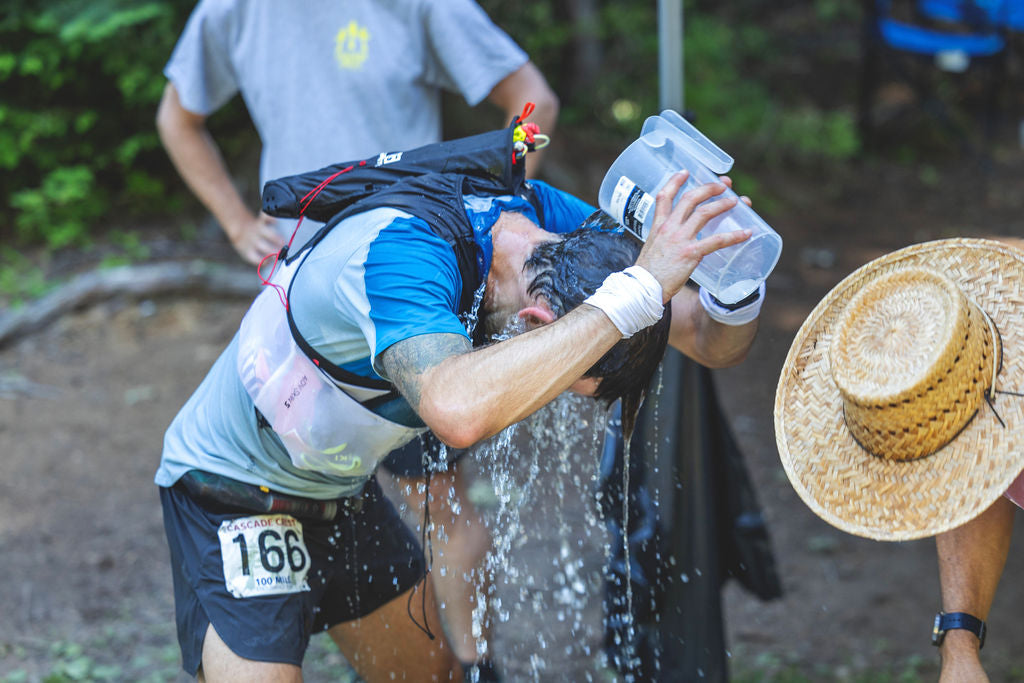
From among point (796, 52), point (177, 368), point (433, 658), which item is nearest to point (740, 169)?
point (796, 52)

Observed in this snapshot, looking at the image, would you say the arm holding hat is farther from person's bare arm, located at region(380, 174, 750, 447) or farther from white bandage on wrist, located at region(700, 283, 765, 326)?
person's bare arm, located at region(380, 174, 750, 447)

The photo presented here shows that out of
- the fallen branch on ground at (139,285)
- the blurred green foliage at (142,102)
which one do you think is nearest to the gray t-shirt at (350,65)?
the fallen branch on ground at (139,285)

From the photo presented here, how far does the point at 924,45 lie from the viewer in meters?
7.81

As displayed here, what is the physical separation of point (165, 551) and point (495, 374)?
115 inches

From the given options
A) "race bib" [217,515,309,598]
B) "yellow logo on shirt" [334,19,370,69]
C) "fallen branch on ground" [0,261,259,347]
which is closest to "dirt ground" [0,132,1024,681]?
"fallen branch on ground" [0,261,259,347]

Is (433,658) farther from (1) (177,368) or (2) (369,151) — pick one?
(1) (177,368)

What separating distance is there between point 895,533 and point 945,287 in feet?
1.48

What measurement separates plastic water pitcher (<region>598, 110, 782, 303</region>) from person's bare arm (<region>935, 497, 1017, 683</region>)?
2.19 feet

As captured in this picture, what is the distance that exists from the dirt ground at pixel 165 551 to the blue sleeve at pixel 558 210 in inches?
27.8

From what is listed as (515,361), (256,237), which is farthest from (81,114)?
(515,361)

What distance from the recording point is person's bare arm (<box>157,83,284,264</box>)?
3.34m

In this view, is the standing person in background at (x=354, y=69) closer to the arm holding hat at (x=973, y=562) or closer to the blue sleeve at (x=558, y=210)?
the blue sleeve at (x=558, y=210)

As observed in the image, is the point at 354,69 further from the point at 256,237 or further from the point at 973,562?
the point at 973,562

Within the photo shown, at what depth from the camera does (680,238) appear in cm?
172
